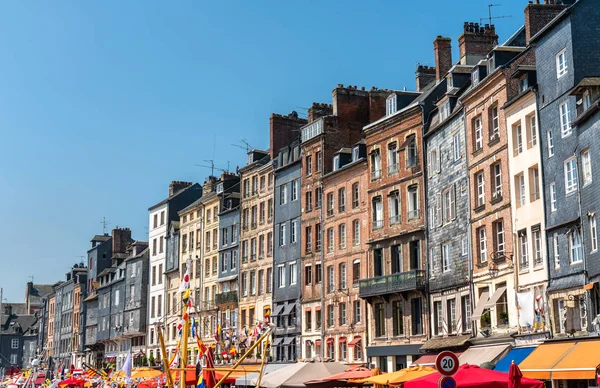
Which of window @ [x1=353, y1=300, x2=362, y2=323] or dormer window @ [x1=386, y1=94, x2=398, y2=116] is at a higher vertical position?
dormer window @ [x1=386, y1=94, x2=398, y2=116]

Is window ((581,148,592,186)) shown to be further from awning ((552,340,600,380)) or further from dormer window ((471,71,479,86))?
dormer window ((471,71,479,86))

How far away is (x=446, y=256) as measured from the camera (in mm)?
38281

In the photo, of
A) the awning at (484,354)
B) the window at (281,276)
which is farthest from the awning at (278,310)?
the awning at (484,354)

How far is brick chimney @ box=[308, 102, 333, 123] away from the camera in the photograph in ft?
173

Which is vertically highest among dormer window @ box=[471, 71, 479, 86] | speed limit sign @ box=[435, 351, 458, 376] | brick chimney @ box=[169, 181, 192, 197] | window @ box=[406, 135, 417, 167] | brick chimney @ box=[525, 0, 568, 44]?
brick chimney @ box=[169, 181, 192, 197]

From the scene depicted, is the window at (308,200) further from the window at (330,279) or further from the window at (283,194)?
the window at (330,279)

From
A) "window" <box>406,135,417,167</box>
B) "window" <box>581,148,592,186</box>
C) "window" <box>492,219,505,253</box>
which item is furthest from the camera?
"window" <box>406,135,417,167</box>

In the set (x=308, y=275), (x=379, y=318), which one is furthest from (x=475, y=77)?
(x=308, y=275)

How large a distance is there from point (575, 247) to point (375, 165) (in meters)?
17.7

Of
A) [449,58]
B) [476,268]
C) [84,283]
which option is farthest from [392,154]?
[84,283]

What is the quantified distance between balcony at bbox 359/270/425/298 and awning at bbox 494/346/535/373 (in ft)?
29.9

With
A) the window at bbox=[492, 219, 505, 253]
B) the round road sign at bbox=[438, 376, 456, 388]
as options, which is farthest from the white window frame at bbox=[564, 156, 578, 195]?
the round road sign at bbox=[438, 376, 456, 388]

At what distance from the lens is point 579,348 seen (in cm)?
2609

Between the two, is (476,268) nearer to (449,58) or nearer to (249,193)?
(449,58)
